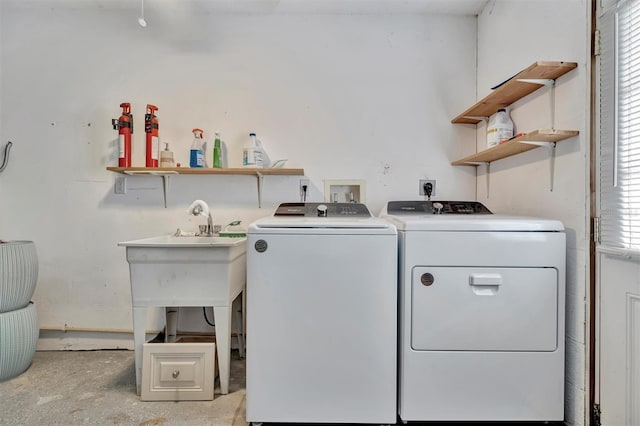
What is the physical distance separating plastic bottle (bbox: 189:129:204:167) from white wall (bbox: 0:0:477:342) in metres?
0.12

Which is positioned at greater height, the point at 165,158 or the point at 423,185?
the point at 165,158

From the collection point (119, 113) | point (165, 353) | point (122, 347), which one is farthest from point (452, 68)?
point (122, 347)

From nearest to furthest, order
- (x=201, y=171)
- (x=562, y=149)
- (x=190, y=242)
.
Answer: (x=562, y=149) < (x=190, y=242) < (x=201, y=171)

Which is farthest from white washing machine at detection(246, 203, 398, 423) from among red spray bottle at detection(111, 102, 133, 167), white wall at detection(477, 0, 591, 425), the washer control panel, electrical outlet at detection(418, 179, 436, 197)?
red spray bottle at detection(111, 102, 133, 167)

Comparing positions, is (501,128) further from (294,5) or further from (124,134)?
(124,134)

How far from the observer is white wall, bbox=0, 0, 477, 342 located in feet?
7.60

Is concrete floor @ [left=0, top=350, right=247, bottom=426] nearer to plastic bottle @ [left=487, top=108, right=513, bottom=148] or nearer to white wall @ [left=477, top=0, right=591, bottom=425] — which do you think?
white wall @ [left=477, top=0, right=591, bottom=425]

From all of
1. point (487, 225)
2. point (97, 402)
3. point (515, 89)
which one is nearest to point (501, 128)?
point (515, 89)

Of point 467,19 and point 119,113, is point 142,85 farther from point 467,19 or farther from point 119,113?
point 467,19

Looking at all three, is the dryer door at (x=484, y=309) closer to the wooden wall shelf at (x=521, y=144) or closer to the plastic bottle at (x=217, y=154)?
the wooden wall shelf at (x=521, y=144)

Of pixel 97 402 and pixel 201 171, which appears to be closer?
pixel 97 402

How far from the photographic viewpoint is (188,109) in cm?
232

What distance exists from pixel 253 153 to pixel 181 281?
3.05 feet

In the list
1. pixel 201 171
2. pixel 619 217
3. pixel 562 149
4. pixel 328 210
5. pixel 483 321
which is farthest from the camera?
pixel 201 171
